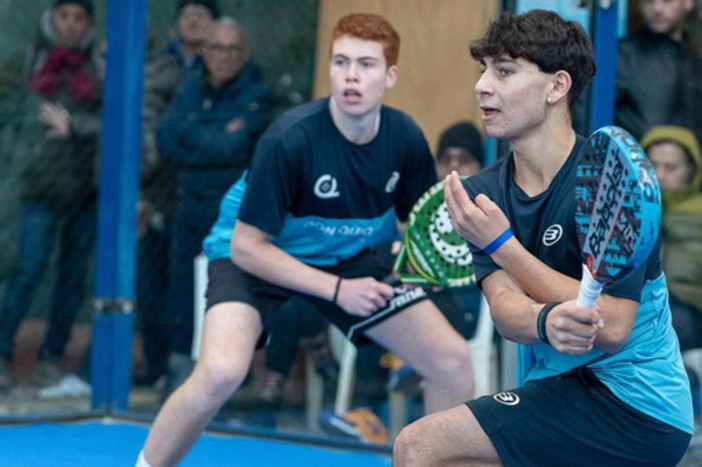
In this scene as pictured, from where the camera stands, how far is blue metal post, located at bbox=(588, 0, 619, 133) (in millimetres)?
5434

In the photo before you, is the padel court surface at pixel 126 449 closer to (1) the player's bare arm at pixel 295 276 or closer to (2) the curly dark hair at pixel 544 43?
(1) the player's bare arm at pixel 295 276

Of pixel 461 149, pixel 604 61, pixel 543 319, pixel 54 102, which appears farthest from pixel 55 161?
pixel 543 319

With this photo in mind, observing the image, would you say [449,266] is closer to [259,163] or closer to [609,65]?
[259,163]

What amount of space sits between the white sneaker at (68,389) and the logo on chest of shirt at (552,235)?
12.6 ft

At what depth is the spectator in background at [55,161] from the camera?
658cm

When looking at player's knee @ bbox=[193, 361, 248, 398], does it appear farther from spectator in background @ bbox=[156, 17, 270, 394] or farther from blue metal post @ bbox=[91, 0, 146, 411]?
blue metal post @ bbox=[91, 0, 146, 411]

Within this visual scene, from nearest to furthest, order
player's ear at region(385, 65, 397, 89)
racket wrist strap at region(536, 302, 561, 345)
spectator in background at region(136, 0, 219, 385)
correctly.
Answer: racket wrist strap at region(536, 302, 561, 345)
player's ear at region(385, 65, 397, 89)
spectator in background at region(136, 0, 219, 385)

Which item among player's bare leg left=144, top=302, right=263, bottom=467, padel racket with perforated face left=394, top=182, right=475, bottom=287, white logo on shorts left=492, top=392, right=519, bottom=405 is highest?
padel racket with perforated face left=394, top=182, right=475, bottom=287

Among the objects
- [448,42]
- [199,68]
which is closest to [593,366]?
[448,42]

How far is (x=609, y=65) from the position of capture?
547cm

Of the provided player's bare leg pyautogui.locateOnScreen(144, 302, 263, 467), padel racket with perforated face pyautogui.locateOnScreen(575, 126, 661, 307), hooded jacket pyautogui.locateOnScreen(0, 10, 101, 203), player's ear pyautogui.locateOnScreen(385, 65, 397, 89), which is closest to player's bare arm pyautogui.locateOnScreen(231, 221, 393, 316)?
player's bare leg pyautogui.locateOnScreen(144, 302, 263, 467)

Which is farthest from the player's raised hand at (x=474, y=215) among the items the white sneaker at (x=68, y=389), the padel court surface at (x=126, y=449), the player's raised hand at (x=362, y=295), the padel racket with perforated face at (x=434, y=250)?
the white sneaker at (x=68, y=389)

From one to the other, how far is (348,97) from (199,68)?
1.81 m

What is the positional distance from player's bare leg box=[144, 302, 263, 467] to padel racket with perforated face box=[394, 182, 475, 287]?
61 centimetres
